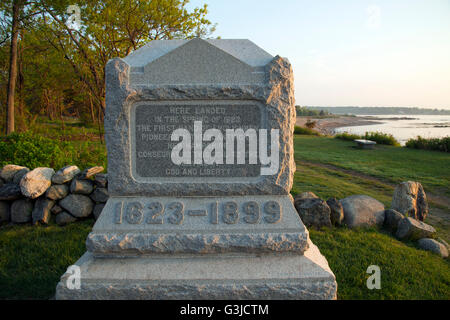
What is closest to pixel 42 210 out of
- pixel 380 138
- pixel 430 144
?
pixel 430 144

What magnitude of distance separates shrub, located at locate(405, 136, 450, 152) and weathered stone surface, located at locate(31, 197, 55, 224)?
53.0 ft

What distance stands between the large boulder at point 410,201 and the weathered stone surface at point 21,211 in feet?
20.7

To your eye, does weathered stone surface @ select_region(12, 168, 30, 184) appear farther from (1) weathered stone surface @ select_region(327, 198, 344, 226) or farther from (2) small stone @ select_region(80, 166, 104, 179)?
(1) weathered stone surface @ select_region(327, 198, 344, 226)

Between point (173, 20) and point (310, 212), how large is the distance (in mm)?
9086

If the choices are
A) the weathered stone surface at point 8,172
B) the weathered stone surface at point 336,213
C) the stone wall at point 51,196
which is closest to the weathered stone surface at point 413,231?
the weathered stone surface at point 336,213

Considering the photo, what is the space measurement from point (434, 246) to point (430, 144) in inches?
510

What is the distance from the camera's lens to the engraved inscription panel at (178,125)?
3.13m

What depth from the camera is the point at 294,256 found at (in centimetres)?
295

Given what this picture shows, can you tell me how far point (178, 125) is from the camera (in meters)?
3.13

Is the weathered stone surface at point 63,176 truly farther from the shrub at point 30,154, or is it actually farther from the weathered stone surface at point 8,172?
the shrub at point 30,154

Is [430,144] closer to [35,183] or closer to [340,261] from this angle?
[340,261]
